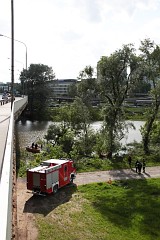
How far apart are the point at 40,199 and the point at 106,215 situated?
5.13m

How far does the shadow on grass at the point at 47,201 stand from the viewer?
20781mm

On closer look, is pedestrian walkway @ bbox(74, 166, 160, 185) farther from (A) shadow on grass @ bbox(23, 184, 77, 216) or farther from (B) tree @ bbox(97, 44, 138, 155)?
(B) tree @ bbox(97, 44, 138, 155)

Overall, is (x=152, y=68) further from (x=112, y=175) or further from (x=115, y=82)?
(x=112, y=175)

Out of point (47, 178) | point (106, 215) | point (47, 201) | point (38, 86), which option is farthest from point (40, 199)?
point (38, 86)

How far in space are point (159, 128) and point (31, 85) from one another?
6479 cm

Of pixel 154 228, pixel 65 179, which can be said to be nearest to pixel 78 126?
pixel 65 179

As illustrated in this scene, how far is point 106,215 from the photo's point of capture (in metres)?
20.5

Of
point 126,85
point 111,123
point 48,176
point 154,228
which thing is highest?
point 126,85

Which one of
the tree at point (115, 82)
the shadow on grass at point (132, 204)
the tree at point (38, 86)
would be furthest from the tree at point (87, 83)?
the tree at point (38, 86)

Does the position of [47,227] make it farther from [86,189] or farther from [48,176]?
Result: [86,189]

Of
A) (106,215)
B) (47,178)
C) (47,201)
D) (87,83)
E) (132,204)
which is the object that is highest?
(87,83)

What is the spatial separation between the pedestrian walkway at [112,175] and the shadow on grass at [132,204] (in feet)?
4.87

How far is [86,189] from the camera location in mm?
25031

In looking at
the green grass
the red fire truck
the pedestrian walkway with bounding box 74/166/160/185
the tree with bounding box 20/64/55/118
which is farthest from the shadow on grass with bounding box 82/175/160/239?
the tree with bounding box 20/64/55/118
